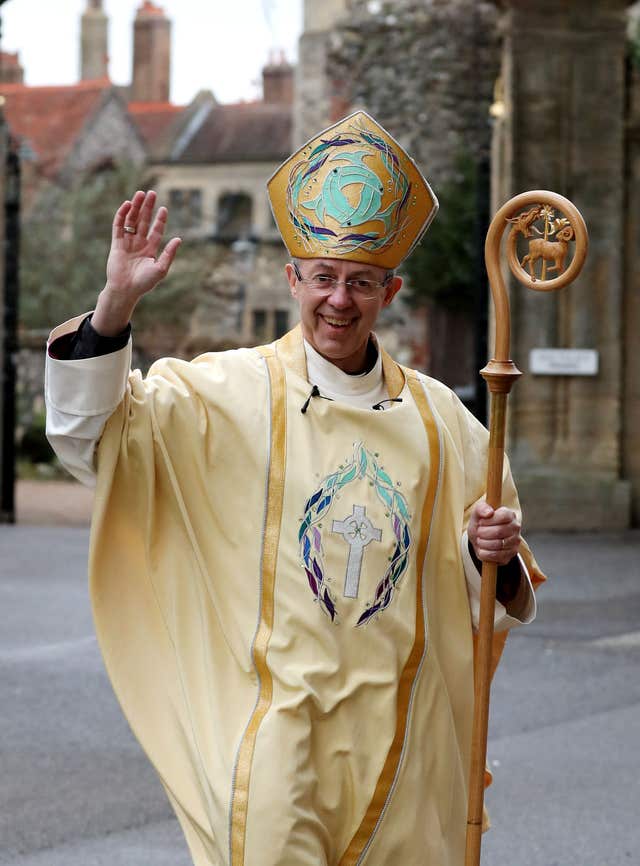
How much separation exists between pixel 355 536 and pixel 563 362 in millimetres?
11799

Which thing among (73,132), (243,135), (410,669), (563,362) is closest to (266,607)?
(410,669)

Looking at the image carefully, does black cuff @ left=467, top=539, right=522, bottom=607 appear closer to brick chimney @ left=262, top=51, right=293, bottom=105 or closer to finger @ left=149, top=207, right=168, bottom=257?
finger @ left=149, top=207, right=168, bottom=257

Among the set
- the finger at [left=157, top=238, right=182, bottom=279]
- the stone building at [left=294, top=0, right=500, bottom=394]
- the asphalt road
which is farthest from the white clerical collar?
the stone building at [left=294, top=0, right=500, bottom=394]

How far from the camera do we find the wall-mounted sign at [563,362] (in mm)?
15188

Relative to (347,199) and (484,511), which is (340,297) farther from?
(484,511)

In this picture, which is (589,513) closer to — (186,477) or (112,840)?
(112,840)

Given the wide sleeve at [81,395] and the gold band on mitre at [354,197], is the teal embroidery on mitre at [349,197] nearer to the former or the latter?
the gold band on mitre at [354,197]

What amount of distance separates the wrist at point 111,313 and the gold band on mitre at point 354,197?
0.52 metres

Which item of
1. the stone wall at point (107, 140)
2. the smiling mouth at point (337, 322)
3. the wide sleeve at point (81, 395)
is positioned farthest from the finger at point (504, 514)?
the stone wall at point (107, 140)

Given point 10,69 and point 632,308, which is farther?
point 10,69

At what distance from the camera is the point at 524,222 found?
13.0ft

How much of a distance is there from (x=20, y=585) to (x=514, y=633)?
3.84m

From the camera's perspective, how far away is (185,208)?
47.2 meters

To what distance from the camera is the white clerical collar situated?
12.6ft
